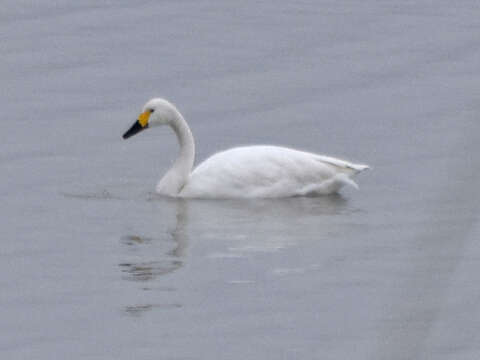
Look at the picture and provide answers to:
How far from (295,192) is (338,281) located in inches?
139

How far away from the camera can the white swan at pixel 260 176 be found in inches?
464

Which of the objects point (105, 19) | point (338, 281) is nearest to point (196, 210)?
point (338, 281)

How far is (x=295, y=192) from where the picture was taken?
1194cm

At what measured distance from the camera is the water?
22.8 feet

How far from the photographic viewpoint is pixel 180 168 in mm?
12297

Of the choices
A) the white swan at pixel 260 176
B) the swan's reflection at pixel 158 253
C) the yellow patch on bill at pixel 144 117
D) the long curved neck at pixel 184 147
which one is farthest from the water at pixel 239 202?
the yellow patch on bill at pixel 144 117

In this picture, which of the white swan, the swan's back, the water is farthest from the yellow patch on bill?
the swan's back

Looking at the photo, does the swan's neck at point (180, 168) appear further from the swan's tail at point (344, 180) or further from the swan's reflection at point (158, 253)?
the swan's tail at point (344, 180)

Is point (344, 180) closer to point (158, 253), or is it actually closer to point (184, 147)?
point (184, 147)

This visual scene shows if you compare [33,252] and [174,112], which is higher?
[174,112]

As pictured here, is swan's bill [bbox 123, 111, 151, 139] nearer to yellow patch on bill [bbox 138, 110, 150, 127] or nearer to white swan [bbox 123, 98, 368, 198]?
yellow patch on bill [bbox 138, 110, 150, 127]

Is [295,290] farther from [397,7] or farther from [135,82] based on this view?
[397,7]

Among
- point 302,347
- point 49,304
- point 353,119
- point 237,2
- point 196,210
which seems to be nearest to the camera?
point 302,347

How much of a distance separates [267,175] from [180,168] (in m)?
0.91
